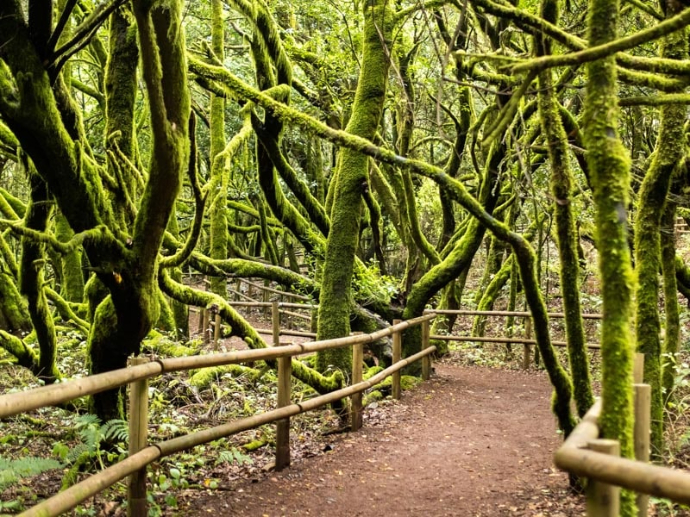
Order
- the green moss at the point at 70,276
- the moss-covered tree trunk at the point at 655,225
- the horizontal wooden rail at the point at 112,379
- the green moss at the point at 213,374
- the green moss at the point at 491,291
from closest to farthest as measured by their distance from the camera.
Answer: the horizontal wooden rail at the point at 112,379 → the moss-covered tree trunk at the point at 655,225 → the green moss at the point at 213,374 → the green moss at the point at 70,276 → the green moss at the point at 491,291

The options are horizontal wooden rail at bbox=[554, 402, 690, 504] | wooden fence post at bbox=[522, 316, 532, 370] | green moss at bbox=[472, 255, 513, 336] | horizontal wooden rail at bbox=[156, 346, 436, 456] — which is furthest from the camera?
green moss at bbox=[472, 255, 513, 336]

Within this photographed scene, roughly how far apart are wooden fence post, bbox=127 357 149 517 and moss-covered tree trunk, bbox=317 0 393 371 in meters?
3.94

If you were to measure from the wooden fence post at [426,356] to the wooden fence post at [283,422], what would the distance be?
15.6 feet

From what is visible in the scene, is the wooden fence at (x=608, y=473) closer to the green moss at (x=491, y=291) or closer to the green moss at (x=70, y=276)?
the green moss at (x=70, y=276)

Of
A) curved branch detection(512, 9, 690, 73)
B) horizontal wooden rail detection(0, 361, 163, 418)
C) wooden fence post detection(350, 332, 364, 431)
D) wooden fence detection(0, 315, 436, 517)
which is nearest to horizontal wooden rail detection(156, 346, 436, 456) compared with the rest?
wooden fence detection(0, 315, 436, 517)

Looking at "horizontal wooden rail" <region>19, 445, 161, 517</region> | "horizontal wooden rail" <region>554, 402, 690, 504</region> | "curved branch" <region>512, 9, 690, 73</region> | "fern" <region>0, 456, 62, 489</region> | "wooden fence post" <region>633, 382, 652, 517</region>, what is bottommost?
"fern" <region>0, 456, 62, 489</region>

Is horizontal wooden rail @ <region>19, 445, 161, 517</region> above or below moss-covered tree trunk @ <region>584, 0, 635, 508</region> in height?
below

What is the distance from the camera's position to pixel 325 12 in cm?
1205

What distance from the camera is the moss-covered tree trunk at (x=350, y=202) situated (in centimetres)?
761

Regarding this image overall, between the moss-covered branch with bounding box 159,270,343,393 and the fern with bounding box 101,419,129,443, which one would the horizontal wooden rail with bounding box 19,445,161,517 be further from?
the moss-covered branch with bounding box 159,270,343,393

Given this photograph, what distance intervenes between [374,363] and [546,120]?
771 centimetres

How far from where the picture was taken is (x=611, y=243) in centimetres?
248

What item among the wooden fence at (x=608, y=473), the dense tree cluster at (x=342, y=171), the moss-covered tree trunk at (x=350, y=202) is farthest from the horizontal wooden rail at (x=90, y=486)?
the moss-covered tree trunk at (x=350, y=202)

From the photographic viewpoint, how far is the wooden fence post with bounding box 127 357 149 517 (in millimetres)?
Answer: 3678
